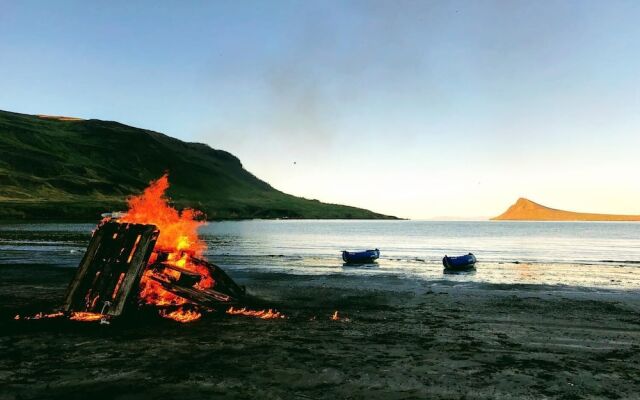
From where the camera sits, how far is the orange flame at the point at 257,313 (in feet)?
52.1

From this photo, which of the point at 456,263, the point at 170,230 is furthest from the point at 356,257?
the point at 170,230

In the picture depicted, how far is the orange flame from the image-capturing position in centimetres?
1587

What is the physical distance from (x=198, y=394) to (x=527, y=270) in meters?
35.3

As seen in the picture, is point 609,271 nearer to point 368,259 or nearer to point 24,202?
point 368,259

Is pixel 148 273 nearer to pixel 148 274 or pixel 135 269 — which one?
pixel 148 274

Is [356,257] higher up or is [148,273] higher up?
[148,273]

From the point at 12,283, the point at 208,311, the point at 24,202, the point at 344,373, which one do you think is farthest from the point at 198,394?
the point at 24,202

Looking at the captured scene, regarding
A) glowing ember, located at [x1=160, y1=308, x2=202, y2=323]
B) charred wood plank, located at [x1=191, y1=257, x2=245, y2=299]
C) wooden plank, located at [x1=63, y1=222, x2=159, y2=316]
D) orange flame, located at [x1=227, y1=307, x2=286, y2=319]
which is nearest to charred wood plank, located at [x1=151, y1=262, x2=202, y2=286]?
glowing ember, located at [x1=160, y1=308, x2=202, y2=323]

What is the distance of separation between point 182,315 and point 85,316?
119 inches

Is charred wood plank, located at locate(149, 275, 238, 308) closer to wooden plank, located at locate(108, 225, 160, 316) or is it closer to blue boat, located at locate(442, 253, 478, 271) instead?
wooden plank, located at locate(108, 225, 160, 316)

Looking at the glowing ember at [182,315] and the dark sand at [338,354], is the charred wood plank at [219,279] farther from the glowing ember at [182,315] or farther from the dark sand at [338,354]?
the glowing ember at [182,315]

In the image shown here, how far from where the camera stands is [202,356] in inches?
413

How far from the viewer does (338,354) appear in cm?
1089

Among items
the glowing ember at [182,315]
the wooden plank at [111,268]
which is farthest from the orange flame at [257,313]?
the wooden plank at [111,268]
